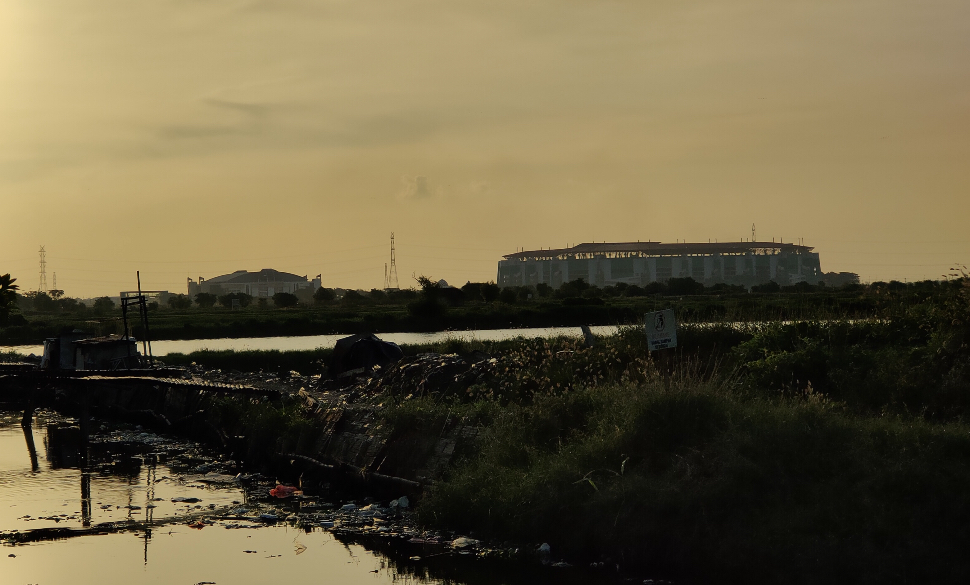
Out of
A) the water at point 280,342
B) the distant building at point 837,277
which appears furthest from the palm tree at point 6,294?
the distant building at point 837,277

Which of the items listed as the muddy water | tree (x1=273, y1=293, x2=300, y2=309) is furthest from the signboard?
tree (x1=273, y1=293, x2=300, y2=309)

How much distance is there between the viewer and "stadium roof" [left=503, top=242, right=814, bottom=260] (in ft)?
536

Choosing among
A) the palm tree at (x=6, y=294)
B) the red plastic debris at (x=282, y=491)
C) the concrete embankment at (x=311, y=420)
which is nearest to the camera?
the concrete embankment at (x=311, y=420)

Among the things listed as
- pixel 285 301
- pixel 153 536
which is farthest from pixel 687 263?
pixel 153 536

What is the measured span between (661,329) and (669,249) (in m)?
149

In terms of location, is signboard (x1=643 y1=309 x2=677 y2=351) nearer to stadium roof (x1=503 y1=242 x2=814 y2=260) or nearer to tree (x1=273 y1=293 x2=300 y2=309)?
tree (x1=273 y1=293 x2=300 y2=309)

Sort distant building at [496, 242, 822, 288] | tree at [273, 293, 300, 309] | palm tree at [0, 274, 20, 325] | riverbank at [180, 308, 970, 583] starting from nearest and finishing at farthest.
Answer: riverbank at [180, 308, 970, 583] < palm tree at [0, 274, 20, 325] < tree at [273, 293, 300, 309] < distant building at [496, 242, 822, 288]

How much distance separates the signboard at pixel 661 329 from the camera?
1614 cm

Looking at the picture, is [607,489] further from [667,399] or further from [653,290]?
[653,290]

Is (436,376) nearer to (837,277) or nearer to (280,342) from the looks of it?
(280,342)

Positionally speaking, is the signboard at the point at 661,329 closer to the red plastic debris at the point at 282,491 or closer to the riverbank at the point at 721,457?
the riverbank at the point at 721,457

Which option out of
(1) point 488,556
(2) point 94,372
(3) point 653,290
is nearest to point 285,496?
(1) point 488,556

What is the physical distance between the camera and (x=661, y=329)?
16219 millimetres

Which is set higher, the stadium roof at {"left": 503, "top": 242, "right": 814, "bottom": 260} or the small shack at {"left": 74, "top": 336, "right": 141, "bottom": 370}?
the stadium roof at {"left": 503, "top": 242, "right": 814, "bottom": 260}
